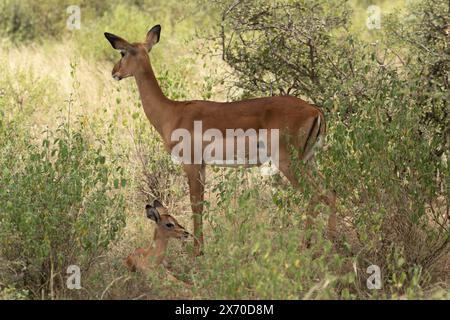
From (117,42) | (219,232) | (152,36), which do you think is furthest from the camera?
(152,36)

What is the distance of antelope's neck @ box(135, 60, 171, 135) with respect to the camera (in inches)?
292

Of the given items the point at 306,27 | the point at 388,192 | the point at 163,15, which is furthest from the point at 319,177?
the point at 163,15

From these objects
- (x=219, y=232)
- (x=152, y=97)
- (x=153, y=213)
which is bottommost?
(x=219, y=232)

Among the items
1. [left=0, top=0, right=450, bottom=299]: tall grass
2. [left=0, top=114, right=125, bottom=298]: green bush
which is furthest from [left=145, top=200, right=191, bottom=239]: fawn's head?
[left=0, top=114, right=125, bottom=298]: green bush

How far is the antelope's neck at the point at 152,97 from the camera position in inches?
292

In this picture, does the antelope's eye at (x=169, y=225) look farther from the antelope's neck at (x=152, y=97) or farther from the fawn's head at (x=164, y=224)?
the antelope's neck at (x=152, y=97)

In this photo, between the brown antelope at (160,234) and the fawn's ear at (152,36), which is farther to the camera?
the fawn's ear at (152,36)

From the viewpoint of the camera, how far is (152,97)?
748 cm

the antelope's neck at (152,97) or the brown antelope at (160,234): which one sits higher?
the antelope's neck at (152,97)

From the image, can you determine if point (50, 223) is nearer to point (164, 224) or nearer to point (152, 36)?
point (164, 224)

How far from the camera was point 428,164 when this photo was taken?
6090 millimetres

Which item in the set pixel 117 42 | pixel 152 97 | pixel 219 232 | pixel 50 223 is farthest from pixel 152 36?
pixel 219 232

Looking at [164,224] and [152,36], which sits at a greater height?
[152,36]

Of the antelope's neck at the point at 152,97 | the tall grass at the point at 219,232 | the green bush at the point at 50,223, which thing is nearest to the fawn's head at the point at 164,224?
the tall grass at the point at 219,232
